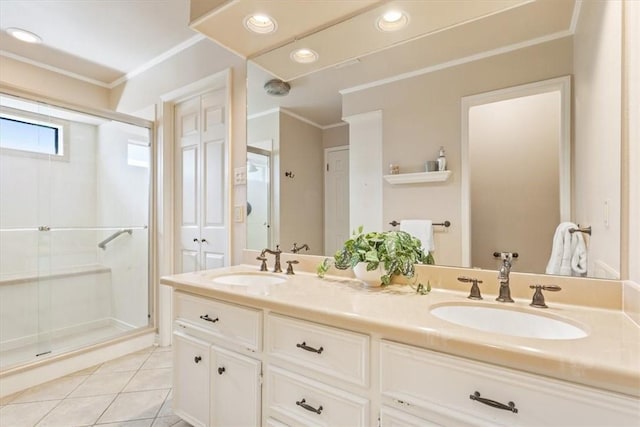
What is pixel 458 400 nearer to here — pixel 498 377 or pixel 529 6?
pixel 498 377

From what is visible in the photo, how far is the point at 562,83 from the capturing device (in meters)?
1.13

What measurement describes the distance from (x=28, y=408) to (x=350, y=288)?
206 centimetres

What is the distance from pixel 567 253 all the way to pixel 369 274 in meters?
0.73

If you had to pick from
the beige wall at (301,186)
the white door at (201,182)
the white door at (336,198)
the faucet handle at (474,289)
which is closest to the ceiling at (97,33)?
the white door at (201,182)

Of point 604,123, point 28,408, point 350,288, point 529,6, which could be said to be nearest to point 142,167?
point 28,408

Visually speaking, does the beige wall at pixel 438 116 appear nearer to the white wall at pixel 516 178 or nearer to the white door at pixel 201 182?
the white wall at pixel 516 178

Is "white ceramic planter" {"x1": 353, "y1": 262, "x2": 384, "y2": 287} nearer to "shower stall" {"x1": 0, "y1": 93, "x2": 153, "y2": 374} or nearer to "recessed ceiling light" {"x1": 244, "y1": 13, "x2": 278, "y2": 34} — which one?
"recessed ceiling light" {"x1": 244, "y1": 13, "x2": 278, "y2": 34}

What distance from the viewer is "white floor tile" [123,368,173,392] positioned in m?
2.01

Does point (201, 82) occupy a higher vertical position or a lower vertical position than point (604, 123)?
higher

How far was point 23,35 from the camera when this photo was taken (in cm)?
232

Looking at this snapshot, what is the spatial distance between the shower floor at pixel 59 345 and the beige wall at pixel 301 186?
6.20ft

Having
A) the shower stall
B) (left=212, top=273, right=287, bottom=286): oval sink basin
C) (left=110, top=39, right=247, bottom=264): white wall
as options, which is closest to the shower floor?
the shower stall

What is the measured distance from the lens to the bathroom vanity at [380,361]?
2.16ft

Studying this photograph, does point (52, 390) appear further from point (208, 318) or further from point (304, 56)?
point (304, 56)
